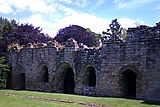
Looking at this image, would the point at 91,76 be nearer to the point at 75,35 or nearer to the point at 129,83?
the point at 129,83

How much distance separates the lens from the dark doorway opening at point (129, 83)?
22.8 meters

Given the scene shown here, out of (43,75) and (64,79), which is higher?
(43,75)

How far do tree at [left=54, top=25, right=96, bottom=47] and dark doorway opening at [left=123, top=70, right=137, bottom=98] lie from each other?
23473mm

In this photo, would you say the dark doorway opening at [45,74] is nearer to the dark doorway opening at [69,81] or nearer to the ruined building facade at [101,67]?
the ruined building facade at [101,67]

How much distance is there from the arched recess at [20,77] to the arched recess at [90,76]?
8.49 m

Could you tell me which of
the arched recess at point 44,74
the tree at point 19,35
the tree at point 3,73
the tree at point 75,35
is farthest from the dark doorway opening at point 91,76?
the tree at point 75,35

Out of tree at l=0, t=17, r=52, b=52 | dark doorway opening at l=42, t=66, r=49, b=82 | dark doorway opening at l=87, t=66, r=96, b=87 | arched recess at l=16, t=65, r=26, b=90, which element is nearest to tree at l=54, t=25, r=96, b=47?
tree at l=0, t=17, r=52, b=52

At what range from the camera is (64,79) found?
28359mm

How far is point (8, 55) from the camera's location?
3341 centimetres

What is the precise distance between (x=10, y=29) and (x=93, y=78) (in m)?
16.8

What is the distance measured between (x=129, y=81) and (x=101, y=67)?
88.7 inches

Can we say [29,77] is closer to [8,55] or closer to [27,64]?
[27,64]

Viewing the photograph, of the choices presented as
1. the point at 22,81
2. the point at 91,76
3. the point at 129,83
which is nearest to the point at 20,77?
the point at 22,81

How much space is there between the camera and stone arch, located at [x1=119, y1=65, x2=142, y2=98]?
71.1 ft
